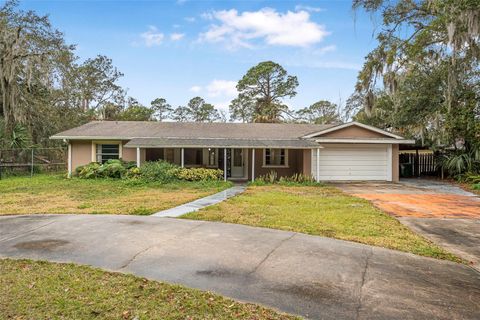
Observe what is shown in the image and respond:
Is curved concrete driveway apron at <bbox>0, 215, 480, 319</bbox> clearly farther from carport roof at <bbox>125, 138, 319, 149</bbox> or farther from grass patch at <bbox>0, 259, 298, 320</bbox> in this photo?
carport roof at <bbox>125, 138, 319, 149</bbox>

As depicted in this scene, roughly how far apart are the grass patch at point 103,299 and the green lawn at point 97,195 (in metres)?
4.18

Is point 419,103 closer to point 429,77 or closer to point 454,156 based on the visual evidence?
point 429,77

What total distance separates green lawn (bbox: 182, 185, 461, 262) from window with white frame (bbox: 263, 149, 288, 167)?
6.72 metres

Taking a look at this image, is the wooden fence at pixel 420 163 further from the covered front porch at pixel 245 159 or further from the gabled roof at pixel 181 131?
the covered front porch at pixel 245 159

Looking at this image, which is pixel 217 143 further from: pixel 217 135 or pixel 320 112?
pixel 320 112

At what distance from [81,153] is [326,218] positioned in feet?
45.0

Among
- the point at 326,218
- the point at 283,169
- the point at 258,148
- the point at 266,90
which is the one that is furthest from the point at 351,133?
the point at 266,90

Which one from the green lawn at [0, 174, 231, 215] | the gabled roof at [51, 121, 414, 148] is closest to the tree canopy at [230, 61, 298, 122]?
the gabled roof at [51, 121, 414, 148]

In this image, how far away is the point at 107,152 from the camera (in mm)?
16828

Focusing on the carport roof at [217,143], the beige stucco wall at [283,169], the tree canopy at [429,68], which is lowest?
the beige stucco wall at [283,169]

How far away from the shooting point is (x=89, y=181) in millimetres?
14453

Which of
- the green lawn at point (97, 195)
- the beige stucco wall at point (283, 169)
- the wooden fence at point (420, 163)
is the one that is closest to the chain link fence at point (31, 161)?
the green lawn at point (97, 195)

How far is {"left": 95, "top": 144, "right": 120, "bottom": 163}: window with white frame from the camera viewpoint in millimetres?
16797

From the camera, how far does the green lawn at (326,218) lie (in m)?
5.83
